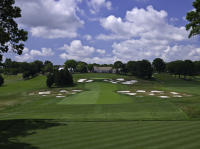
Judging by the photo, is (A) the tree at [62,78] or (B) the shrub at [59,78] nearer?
(B) the shrub at [59,78]

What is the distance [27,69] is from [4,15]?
100702 mm

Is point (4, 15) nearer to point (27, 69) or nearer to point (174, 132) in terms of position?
point (174, 132)

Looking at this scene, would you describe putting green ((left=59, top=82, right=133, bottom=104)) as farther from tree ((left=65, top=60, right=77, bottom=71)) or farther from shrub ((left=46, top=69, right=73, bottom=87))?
tree ((left=65, top=60, right=77, bottom=71))

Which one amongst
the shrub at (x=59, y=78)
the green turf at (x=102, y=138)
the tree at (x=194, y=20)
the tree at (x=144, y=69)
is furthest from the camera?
the tree at (x=144, y=69)

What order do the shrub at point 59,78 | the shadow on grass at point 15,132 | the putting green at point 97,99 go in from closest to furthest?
the shadow on grass at point 15,132 < the putting green at point 97,99 < the shrub at point 59,78

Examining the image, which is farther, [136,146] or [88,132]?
[88,132]

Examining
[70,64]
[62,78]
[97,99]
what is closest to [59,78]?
[62,78]

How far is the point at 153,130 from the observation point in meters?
13.7

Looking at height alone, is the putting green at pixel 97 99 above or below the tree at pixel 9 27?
below

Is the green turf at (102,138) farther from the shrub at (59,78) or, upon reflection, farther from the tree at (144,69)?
the tree at (144,69)

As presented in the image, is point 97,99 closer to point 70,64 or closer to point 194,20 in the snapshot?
point 194,20

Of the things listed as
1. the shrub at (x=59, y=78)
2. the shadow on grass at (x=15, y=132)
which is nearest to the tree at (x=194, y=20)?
the shadow on grass at (x=15, y=132)

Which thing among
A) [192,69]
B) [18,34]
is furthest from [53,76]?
[192,69]

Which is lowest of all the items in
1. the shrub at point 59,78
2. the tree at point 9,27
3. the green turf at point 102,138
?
the green turf at point 102,138
